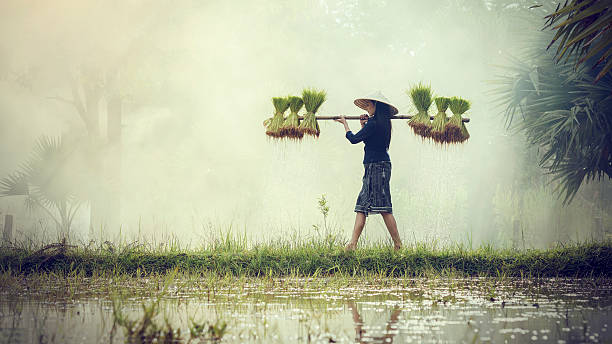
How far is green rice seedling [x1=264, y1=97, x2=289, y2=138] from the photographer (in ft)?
27.8

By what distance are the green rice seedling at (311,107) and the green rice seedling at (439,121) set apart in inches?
61.4

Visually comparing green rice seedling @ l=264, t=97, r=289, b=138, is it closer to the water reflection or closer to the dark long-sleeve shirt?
the dark long-sleeve shirt

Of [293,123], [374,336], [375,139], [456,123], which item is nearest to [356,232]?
[375,139]

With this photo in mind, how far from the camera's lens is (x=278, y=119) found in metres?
8.53

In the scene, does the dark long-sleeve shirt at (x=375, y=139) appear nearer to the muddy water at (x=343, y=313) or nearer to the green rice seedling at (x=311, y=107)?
the green rice seedling at (x=311, y=107)

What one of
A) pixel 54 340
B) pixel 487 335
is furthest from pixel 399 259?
pixel 54 340

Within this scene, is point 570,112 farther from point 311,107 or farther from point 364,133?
point 311,107

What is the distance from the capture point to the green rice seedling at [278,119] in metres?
8.48

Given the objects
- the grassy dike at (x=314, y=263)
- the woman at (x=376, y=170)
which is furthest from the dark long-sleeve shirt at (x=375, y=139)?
the grassy dike at (x=314, y=263)

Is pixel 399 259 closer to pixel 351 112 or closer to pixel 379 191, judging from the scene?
pixel 379 191

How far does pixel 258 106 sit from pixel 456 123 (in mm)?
16415

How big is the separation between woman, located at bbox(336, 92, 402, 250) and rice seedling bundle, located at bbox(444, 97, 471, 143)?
2.94 feet

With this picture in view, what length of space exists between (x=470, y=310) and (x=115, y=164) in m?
15.8

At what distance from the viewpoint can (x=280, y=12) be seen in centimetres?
2462
